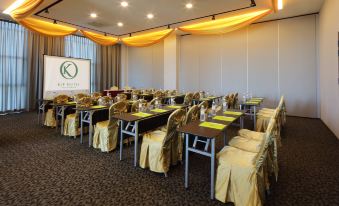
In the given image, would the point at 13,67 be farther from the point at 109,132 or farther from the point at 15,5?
the point at 109,132

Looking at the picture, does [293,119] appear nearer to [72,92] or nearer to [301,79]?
[301,79]

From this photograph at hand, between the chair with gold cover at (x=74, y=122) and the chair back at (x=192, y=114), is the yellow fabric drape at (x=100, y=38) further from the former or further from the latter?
the chair back at (x=192, y=114)

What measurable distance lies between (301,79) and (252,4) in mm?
3320

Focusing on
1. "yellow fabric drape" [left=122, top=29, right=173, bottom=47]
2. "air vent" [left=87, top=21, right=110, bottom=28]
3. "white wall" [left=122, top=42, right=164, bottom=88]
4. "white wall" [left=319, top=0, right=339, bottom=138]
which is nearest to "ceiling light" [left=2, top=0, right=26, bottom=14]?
"air vent" [left=87, top=21, right=110, bottom=28]

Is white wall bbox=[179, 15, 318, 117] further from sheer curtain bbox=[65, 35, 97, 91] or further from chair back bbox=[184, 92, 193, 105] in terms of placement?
sheer curtain bbox=[65, 35, 97, 91]

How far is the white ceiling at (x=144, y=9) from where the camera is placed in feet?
18.4

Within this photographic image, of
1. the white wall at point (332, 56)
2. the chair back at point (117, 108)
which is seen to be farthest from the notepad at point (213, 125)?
the white wall at point (332, 56)

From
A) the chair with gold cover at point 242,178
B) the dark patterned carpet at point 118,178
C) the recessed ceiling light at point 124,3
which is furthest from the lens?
the recessed ceiling light at point 124,3

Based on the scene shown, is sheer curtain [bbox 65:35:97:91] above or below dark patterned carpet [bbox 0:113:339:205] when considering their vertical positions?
above

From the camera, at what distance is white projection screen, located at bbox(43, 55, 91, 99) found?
24.6 feet

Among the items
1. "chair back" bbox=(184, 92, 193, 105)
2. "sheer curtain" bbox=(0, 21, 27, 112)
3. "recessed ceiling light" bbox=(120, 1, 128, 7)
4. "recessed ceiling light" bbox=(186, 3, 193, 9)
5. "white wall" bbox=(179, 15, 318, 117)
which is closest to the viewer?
"recessed ceiling light" bbox=(120, 1, 128, 7)

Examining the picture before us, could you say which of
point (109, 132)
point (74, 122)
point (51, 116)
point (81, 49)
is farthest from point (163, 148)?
point (81, 49)

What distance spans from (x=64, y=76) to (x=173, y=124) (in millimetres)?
7055

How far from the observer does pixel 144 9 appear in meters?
6.12
